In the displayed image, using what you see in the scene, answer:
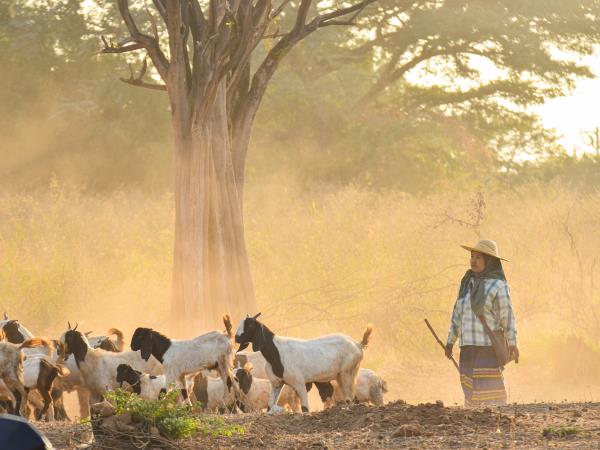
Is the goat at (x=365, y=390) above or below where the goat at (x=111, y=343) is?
below

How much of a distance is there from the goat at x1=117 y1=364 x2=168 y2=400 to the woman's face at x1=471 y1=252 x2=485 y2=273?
10.7 feet

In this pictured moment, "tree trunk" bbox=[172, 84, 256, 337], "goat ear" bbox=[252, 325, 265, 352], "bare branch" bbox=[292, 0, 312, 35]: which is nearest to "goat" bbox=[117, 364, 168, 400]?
"goat ear" bbox=[252, 325, 265, 352]

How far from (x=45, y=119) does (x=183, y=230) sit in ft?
63.1

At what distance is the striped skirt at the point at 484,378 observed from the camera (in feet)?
37.0

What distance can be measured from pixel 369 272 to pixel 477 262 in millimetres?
9762

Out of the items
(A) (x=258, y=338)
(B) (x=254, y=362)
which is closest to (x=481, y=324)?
(A) (x=258, y=338)

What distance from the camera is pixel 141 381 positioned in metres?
12.3

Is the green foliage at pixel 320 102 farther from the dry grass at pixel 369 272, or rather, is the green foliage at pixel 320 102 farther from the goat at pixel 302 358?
the goat at pixel 302 358

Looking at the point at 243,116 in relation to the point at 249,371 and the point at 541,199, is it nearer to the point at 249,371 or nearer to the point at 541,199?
the point at 249,371

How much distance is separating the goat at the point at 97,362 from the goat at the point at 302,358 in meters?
1.22

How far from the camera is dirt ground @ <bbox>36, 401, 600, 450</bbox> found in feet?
28.9

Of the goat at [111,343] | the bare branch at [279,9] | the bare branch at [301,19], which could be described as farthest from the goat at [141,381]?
the bare branch at [301,19]

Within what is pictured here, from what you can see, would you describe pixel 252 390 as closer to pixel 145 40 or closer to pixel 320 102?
pixel 145 40

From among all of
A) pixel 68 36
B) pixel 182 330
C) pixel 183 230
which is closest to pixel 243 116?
pixel 183 230
